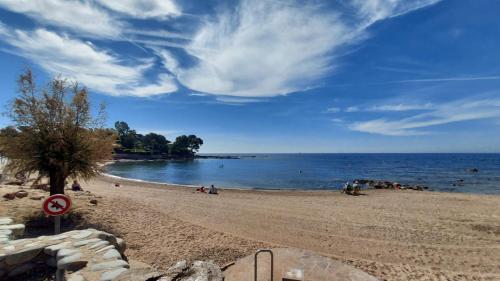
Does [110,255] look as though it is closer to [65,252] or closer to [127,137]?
[65,252]

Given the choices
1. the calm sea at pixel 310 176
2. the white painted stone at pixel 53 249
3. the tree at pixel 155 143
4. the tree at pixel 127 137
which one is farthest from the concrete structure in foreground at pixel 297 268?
the tree at pixel 155 143

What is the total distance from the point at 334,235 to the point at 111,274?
346 inches

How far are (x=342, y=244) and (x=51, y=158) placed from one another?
1080 cm

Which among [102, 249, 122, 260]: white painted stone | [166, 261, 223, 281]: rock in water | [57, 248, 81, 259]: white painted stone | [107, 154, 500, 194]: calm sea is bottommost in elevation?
[107, 154, 500, 194]: calm sea

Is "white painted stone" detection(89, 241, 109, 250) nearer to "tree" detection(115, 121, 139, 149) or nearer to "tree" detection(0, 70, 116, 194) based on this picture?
"tree" detection(0, 70, 116, 194)

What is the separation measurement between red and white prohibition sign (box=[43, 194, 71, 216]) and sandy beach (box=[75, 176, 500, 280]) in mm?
2254

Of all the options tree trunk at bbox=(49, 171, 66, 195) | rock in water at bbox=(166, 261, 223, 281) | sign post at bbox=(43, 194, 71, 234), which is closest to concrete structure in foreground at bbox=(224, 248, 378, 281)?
rock in water at bbox=(166, 261, 223, 281)

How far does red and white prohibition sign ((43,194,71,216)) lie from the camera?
5.97m

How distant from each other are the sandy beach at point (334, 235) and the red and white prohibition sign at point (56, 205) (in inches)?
88.7

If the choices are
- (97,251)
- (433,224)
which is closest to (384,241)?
(433,224)

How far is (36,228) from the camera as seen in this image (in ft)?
27.6

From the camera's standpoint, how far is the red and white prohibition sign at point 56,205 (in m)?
5.97

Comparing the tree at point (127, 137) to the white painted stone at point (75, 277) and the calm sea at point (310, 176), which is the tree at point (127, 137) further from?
the white painted stone at point (75, 277)

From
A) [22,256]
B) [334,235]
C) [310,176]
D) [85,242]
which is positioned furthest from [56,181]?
[310,176]
